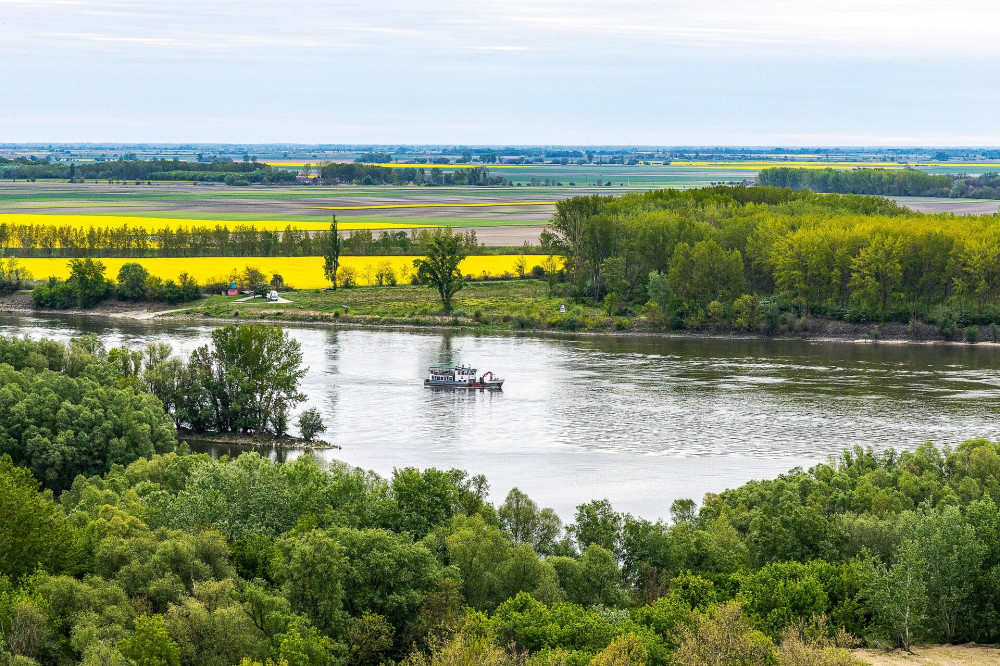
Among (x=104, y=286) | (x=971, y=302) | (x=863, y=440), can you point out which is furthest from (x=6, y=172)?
(x=863, y=440)

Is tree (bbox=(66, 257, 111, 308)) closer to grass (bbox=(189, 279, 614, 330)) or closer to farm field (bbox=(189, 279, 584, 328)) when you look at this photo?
farm field (bbox=(189, 279, 584, 328))

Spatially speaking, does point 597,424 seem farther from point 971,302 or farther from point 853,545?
point 971,302

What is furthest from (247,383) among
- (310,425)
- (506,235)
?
(506,235)

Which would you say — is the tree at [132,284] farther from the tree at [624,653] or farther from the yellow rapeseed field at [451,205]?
the tree at [624,653]

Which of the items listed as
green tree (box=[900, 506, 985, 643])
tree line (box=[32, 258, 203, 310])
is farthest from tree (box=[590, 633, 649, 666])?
tree line (box=[32, 258, 203, 310])

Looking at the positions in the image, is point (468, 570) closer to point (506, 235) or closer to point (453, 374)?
point (453, 374)

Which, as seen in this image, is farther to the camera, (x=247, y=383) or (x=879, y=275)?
(x=879, y=275)

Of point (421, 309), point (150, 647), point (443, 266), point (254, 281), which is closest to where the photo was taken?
point (150, 647)
